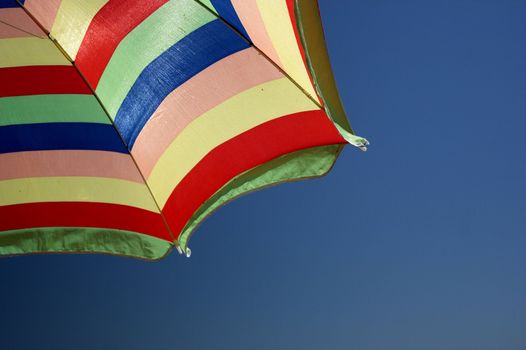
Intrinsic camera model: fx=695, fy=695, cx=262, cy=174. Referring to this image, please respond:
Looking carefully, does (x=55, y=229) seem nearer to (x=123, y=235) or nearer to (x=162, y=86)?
(x=123, y=235)

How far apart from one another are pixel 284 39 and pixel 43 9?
40.3 inches

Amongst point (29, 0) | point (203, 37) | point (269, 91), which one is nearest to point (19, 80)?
point (29, 0)

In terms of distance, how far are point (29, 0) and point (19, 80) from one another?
1.25 ft

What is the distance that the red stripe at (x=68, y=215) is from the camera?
125 inches

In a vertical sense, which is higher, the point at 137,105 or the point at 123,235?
the point at 137,105

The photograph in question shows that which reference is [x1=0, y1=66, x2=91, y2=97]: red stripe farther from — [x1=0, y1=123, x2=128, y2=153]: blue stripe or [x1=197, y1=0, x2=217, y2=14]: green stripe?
[x1=197, y1=0, x2=217, y2=14]: green stripe

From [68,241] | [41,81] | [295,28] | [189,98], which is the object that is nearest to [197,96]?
[189,98]

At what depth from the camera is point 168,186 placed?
119 inches

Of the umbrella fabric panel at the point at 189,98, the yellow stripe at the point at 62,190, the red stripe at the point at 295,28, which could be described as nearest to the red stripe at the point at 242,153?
the umbrella fabric panel at the point at 189,98

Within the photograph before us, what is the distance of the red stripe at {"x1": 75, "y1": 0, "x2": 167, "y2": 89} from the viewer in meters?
2.86

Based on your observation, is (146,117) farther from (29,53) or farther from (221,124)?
(29,53)

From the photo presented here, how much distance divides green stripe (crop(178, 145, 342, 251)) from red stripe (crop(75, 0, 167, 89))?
752 millimetres

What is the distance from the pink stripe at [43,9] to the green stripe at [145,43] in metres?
0.30

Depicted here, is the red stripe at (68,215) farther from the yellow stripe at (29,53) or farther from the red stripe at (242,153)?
the yellow stripe at (29,53)
